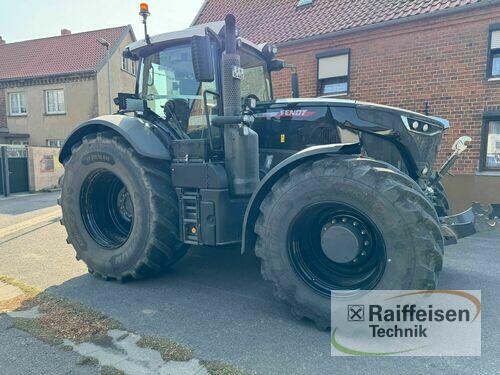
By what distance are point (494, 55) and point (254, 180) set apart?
23.3ft

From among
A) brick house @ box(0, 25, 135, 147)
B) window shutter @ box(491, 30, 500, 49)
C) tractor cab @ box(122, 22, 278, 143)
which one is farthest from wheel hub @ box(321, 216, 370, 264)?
brick house @ box(0, 25, 135, 147)

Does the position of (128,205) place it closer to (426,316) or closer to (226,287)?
(226,287)

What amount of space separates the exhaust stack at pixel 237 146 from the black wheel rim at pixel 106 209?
4.84ft

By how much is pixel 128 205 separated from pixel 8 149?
11243 millimetres

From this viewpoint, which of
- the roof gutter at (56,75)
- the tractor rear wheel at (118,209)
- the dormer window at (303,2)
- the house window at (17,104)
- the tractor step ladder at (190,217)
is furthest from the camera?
the house window at (17,104)

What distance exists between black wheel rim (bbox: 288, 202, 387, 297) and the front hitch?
880 millimetres

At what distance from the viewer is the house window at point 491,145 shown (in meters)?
7.99

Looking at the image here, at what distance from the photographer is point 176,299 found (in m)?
3.77

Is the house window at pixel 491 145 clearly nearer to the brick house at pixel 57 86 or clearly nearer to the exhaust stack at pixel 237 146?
the exhaust stack at pixel 237 146

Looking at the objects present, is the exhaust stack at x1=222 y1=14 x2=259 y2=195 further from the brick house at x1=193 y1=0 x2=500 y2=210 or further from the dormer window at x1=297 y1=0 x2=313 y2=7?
the dormer window at x1=297 y1=0 x2=313 y2=7

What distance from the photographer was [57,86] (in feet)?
67.2

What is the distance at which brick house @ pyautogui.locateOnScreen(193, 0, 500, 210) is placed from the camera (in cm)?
786

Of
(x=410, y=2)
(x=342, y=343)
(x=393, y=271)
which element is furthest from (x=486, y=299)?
(x=410, y=2)

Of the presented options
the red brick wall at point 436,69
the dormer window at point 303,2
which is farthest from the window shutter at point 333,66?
the dormer window at point 303,2
